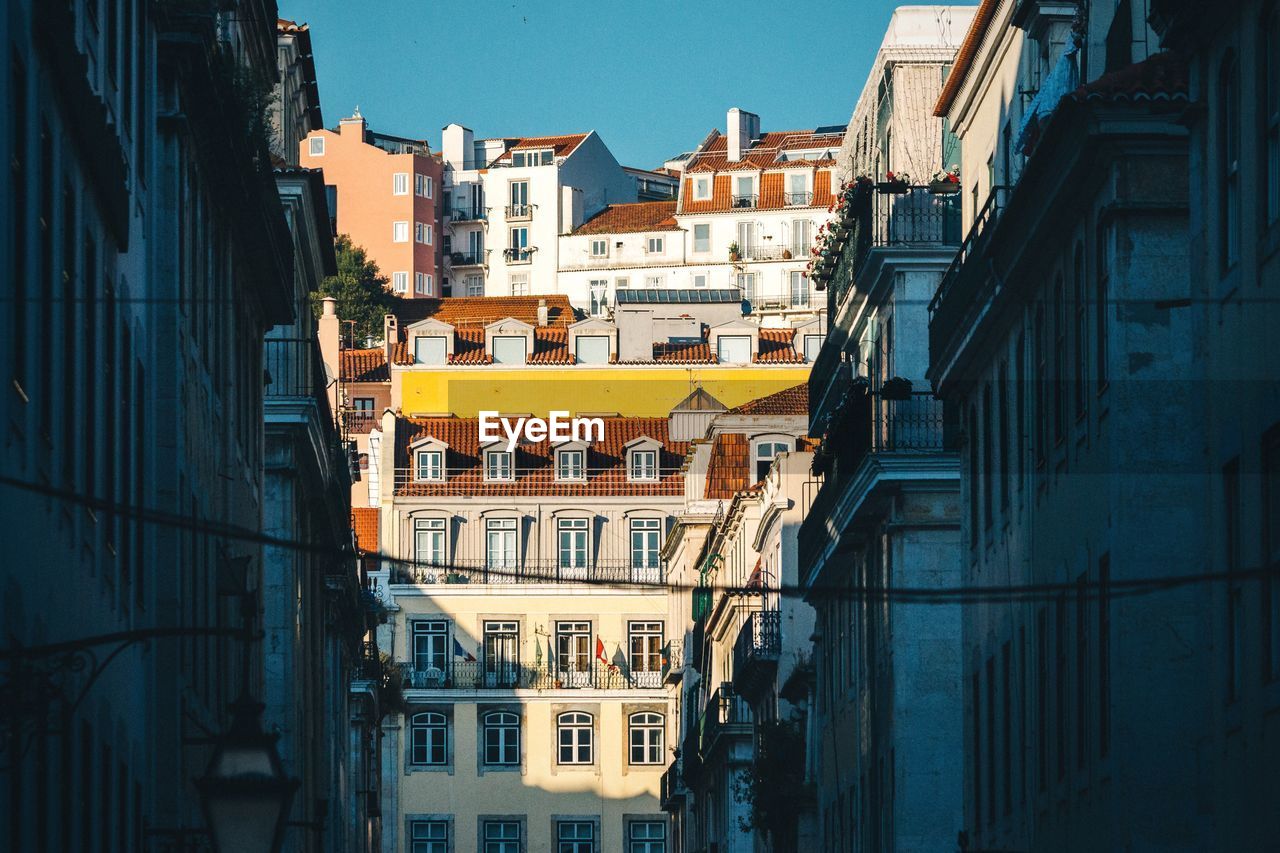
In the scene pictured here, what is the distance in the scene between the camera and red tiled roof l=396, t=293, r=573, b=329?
130625 millimetres

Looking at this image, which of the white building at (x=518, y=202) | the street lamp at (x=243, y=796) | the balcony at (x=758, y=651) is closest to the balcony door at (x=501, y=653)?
the balcony at (x=758, y=651)

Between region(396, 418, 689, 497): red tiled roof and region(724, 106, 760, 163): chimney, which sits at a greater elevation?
region(724, 106, 760, 163): chimney

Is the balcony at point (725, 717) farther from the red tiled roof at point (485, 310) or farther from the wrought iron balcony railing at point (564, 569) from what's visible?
the red tiled roof at point (485, 310)

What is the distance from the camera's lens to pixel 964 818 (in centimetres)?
3897

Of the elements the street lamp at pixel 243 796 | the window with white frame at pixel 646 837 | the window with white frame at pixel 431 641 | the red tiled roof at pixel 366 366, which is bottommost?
the window with white frame at pixel 646 837

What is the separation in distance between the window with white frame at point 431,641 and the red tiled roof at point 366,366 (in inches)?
984

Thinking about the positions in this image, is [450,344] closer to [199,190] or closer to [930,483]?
[930,483]

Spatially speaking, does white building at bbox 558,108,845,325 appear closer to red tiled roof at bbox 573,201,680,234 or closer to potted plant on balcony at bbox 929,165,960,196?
red tiled roof at bbox 573,201,680,234

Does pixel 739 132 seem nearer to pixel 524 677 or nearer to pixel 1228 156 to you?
pixel 524 677

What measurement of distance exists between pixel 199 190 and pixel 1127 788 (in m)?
12.7

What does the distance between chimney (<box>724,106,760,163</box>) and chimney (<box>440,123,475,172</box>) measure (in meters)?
17.1

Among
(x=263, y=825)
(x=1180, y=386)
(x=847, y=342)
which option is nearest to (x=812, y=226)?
(x=847, y=342)

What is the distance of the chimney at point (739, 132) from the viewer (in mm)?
165375

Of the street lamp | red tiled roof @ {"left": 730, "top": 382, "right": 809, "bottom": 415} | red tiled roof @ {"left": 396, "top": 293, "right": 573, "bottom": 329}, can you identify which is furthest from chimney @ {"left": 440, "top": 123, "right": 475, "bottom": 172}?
the street lamp
